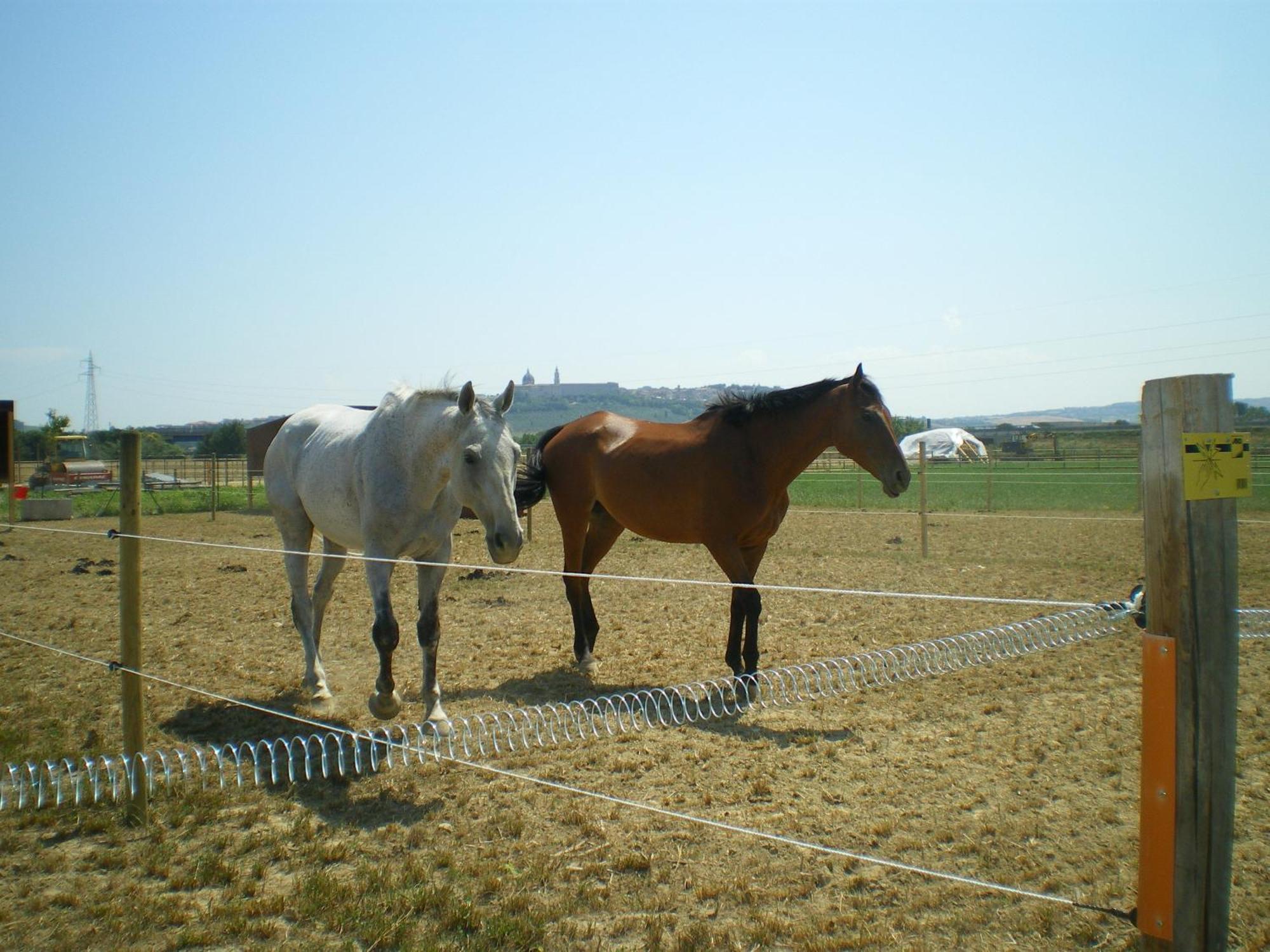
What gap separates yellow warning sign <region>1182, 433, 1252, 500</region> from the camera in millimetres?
2088

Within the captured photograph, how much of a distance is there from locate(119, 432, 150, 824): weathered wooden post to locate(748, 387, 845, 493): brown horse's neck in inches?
172

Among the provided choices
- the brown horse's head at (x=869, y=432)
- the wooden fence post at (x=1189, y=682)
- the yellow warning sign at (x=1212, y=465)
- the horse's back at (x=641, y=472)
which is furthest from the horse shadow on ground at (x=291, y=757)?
the brown horse's head at (x=869, y=432)

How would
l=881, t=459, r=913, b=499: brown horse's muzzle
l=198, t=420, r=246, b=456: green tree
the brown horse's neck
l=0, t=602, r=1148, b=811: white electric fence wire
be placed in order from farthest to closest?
1. l=198, t=420, r=246, b=456: green tree
2. the brown horse's neck
3. l=881, t=459, r=913, b=499: brown horse's muzzle
4. l=0, t=602, r=1148, b=811: white electric fence wire

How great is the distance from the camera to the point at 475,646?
7805 millimetres

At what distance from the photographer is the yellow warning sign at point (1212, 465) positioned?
2.09m

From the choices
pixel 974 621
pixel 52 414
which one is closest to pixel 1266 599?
pixel 974 621

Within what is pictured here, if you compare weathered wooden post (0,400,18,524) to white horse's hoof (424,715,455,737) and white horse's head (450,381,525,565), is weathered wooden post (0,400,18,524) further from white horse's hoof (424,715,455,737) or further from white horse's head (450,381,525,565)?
white horse's hoof (424,715,455,737)

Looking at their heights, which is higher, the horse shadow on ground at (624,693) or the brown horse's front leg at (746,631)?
the brown horse's front leg at (746,631)

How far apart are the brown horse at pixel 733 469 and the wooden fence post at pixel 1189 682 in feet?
13.6

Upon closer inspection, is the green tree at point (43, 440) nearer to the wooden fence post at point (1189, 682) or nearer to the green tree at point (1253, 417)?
the wooden fence post at point (1189, 682)

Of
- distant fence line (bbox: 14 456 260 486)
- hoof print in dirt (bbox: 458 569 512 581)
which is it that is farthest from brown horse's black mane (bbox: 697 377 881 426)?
distant fence line (bbox: 14 456 260 486)

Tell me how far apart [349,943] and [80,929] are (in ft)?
3.36

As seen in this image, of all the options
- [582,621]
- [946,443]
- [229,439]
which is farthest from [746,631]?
[946,443]

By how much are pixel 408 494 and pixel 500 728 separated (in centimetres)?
170
